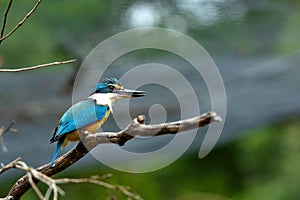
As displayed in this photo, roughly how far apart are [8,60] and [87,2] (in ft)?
1.28

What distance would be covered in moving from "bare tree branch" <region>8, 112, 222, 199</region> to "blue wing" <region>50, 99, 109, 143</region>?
10 centimetres

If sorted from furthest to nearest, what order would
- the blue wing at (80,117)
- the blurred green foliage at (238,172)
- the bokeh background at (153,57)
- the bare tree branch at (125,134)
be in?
1. the blurred green foliage at (238,172)
2. the bokeh background at (153,57)
3. the blue wing at (80,117)
4. the bare tree branch at (125,134)

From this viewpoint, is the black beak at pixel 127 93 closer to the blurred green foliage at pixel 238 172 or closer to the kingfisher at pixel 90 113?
the kingfisher at pixel 90 113

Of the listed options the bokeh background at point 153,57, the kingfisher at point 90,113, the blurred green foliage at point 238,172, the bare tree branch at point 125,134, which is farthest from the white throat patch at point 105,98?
the blurred green foliage at point 238,172

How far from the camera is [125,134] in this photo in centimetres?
96

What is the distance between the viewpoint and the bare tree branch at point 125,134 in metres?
0.83

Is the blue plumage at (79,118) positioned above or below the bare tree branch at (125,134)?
above

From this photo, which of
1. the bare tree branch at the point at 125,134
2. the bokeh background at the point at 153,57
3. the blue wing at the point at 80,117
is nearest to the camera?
the bare tree branch at the point at 125,134

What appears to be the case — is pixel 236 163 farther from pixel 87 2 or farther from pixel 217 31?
pixel 87 2

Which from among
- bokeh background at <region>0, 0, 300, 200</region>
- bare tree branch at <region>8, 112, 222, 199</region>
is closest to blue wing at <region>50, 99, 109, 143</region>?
bare tree branch at <region>8, 112, 222, 199</region>

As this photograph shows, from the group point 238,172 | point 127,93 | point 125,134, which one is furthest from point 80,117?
point 238,172

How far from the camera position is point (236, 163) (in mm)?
3887

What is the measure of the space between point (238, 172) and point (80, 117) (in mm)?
2786

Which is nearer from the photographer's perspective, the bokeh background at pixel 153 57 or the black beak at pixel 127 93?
the black beak at pixel 127 93
